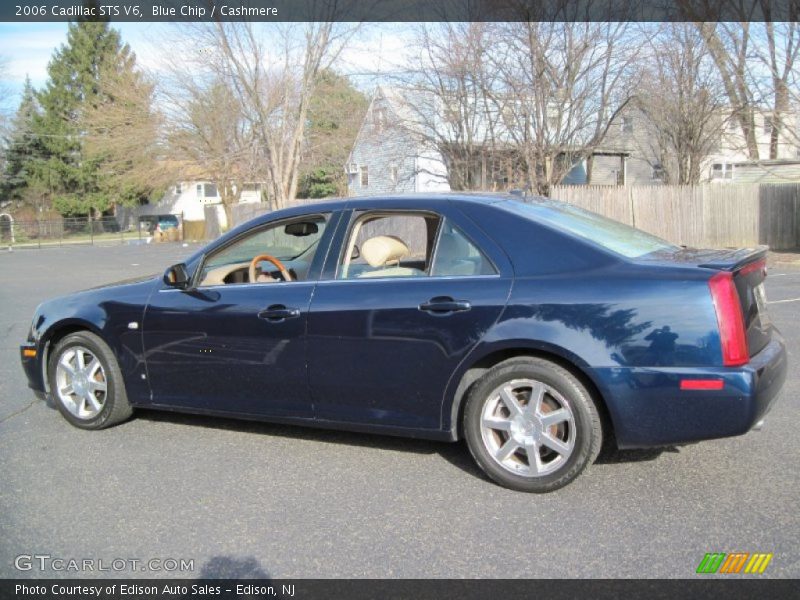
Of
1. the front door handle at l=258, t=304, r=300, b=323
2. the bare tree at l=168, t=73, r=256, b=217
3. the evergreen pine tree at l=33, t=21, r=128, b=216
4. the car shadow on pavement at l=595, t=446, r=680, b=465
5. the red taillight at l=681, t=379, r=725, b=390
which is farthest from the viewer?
the evergreen pine tree at l=33, t=21, r=128, b=216

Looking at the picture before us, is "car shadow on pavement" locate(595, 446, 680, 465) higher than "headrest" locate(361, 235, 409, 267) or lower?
lower

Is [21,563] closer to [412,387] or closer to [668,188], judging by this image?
[412,387]

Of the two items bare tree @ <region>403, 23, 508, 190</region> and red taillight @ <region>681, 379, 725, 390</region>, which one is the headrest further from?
bare tree @ <region>403, 23, 508, 190</region>

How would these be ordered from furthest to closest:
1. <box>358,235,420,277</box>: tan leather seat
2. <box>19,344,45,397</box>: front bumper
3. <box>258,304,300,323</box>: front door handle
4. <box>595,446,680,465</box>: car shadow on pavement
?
1. <box>19,344,45,397</box>: front bumper
2. <box>358,235,420,277</box>: tan leather seat
3. <box>258,304,300,323</box>: front door handle
4. <box>595,446,680,465</box>: car shadow on pavement

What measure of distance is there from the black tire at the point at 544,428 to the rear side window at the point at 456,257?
58 centimetres

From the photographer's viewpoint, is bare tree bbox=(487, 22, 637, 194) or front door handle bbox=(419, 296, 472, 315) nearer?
front door handle bbox=(419, 296, 472, 315)

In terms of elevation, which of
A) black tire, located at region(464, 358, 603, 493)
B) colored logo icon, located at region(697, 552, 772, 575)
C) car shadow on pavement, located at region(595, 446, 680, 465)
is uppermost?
black tire, located at region(464, 358, 603, 493)

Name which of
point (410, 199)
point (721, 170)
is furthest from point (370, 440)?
point (721, 170)

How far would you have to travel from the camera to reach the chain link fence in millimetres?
45375

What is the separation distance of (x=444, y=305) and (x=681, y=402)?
4.37 feet

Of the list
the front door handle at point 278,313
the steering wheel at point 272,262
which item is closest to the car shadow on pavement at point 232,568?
the front door handle at point 278,313

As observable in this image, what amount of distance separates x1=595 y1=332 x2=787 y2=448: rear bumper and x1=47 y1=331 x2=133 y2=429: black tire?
11.1 ft

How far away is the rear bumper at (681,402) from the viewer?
11.8 feet

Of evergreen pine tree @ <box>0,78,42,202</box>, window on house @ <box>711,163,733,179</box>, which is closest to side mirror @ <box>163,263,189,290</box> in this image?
window on house @ <box>711,163,733,179</box>
